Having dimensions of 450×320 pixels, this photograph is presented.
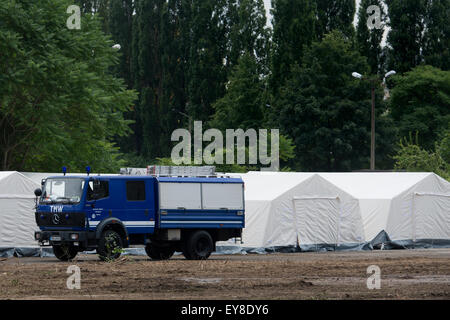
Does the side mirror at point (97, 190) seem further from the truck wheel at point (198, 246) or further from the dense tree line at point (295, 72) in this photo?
the dense tree line at point (295, 72)

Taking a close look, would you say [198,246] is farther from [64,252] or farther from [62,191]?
[62,191]

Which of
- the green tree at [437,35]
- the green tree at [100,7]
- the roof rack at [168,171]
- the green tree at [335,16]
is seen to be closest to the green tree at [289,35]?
the green tree at [335,16]

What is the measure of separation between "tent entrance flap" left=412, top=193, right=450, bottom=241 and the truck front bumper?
54.3 ft

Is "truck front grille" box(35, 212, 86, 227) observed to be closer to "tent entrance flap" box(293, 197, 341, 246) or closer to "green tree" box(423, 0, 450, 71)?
"tent entrance flap" box(293, 197, 341, 246)

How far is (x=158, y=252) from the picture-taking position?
29.0 m

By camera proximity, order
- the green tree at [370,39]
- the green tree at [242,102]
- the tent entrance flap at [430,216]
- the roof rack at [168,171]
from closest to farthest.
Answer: the roof rack at [168,171], the tent entrance flap at [430,216], the green tree at [242,102], the green tree at [370,39]

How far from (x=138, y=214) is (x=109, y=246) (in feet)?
4.77

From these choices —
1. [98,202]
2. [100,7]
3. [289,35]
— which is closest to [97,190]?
[98,202]

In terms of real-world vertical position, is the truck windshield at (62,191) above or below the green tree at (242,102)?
below

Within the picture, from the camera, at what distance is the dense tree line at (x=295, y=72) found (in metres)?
69.6

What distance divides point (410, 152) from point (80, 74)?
81.7 feet

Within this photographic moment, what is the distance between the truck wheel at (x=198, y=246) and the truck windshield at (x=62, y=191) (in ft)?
12.2

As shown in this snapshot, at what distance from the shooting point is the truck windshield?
25891 mm
